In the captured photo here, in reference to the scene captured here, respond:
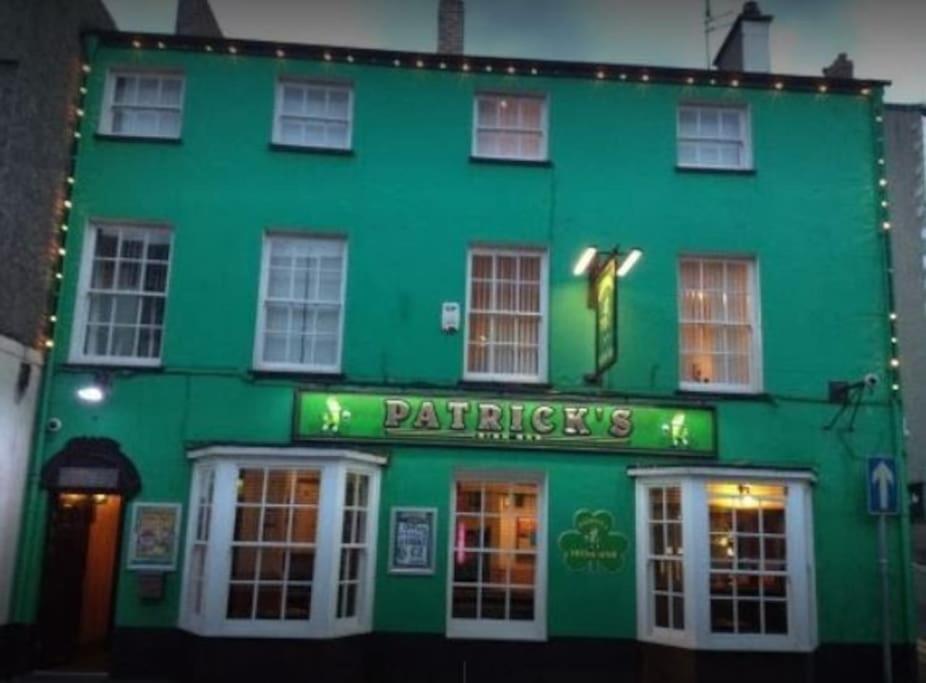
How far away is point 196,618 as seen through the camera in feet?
35.4

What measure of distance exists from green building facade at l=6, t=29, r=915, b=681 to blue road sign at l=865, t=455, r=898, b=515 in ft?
2.84

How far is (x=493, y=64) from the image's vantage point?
42.8 feet

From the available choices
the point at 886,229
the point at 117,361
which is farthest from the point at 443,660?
the point at 886,229

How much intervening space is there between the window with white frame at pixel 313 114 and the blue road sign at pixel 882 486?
8.41 m

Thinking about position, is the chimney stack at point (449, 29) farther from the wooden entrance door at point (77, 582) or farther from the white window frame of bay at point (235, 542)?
the wooden entrance door at point (77, 582)

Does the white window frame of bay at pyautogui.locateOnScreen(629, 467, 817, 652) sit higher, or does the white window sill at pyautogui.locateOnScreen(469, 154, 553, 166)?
the white window sill at pyautogui.locateOnScreen(469, 154, 553, 166)

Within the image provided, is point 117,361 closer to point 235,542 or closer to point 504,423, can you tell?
point 235,542

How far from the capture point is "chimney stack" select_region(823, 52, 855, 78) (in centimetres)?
1451

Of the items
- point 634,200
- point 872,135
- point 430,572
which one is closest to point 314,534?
point 430,572

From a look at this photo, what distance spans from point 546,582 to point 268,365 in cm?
477

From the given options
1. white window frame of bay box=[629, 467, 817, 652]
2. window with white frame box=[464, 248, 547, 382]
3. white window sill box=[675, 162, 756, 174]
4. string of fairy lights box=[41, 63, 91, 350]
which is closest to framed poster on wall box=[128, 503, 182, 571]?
string of fairy lights box=[41, 63, 91, 350]

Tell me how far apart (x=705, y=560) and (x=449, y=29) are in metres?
8.73

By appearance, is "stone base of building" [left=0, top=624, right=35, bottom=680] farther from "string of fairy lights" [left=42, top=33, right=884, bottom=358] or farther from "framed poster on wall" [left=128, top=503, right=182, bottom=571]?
"string of fairy lights" [left=42, top=33, right=884, bottom=358]

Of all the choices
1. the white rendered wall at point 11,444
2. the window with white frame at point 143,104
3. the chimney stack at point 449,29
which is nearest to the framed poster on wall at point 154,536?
the white rendered wall at point 11,444
